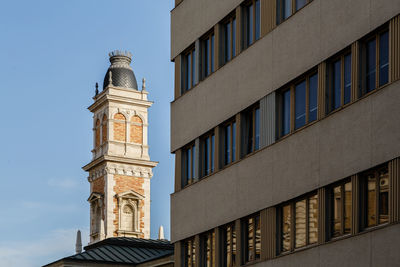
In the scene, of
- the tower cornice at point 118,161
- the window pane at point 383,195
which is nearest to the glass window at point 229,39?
the window pane at point 383,195

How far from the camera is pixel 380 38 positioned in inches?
992

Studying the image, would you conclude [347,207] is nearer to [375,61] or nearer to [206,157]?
[375,61]

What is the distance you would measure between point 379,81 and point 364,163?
2.03 meters

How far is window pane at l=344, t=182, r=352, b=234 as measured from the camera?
2591 cm

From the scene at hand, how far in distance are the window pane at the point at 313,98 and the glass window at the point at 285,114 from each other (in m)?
1.52

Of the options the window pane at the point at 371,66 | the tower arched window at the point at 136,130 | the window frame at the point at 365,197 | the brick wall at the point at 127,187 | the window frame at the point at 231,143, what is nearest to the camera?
the window frame at the point at 365,197

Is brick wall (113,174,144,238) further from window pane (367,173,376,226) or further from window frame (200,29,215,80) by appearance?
window pane (367,173,376,226)

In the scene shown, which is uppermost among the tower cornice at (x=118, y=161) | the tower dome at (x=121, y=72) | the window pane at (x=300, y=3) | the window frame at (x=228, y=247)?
the tower dome at (x=121, y=72)

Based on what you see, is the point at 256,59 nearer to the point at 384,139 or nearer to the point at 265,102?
the point at 265,102

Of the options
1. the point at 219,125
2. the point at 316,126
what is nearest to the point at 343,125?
the point at 316,126

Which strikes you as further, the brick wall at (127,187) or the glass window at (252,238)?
the brick wall at (127,187)

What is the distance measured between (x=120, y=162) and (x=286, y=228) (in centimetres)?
7050

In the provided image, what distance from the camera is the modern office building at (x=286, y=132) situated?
24875 mm

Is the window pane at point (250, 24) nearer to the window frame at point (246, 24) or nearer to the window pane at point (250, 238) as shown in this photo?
the window frame at point (246, 24)
